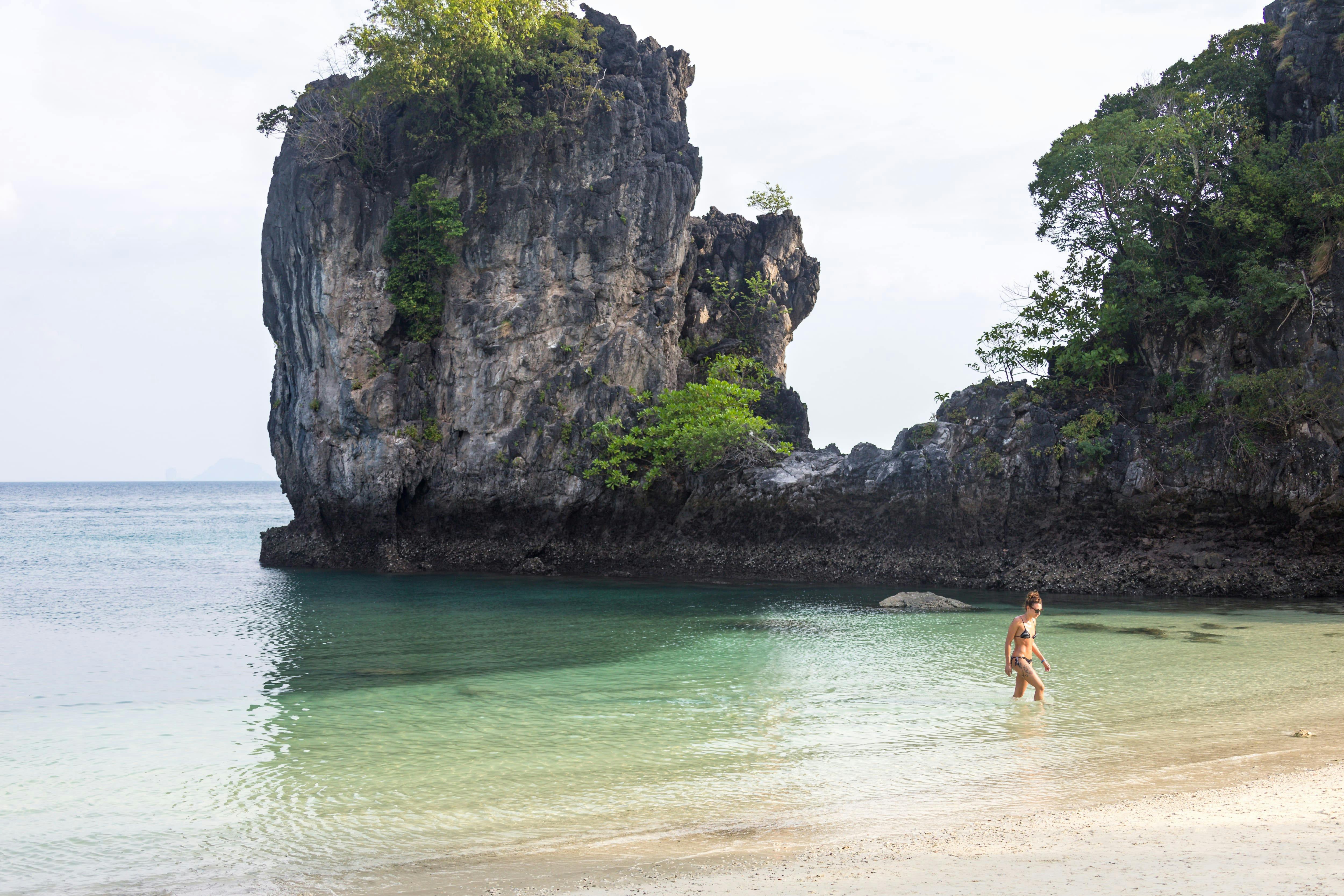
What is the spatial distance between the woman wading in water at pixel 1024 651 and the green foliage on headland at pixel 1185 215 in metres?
14.4

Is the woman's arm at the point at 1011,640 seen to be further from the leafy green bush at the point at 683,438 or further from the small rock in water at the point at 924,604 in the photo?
the leafy green bush at the point at 683,438

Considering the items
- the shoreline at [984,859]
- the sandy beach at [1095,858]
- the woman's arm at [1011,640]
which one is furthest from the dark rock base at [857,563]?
the sandy beach at [1095,858]

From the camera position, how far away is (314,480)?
31266mm

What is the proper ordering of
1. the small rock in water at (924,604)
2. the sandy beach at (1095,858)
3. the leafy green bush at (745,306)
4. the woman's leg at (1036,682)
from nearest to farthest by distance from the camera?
the sandy beach at (1095,858)
the woman's leg at (1036,682)
the small rock in water at (924,604)
the leafy green bush at (745,306)

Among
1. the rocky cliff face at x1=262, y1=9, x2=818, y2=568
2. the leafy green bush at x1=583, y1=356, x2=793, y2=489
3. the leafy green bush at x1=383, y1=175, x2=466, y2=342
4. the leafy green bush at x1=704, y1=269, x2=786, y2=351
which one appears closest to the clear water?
the leafy green bush at x1=583, y1=356, x2=793, y2=489

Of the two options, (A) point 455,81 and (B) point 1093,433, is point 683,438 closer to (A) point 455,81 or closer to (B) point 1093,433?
(B) point 1093,433

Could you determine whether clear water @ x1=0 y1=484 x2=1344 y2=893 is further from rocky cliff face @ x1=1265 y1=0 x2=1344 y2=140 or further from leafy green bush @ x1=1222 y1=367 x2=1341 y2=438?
rocky cliff face @ x1=1265 y1=0 x2=1344 y2=140

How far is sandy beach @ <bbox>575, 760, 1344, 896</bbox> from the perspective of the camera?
231 inches

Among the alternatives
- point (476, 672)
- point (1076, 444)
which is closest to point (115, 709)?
point (476, 672)

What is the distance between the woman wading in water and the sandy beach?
3.70 metres

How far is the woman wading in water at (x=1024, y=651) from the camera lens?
37.4ft

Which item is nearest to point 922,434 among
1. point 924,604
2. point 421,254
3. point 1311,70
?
point 924,604

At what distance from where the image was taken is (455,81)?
28.9 m

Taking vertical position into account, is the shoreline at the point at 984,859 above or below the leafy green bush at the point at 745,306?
below
